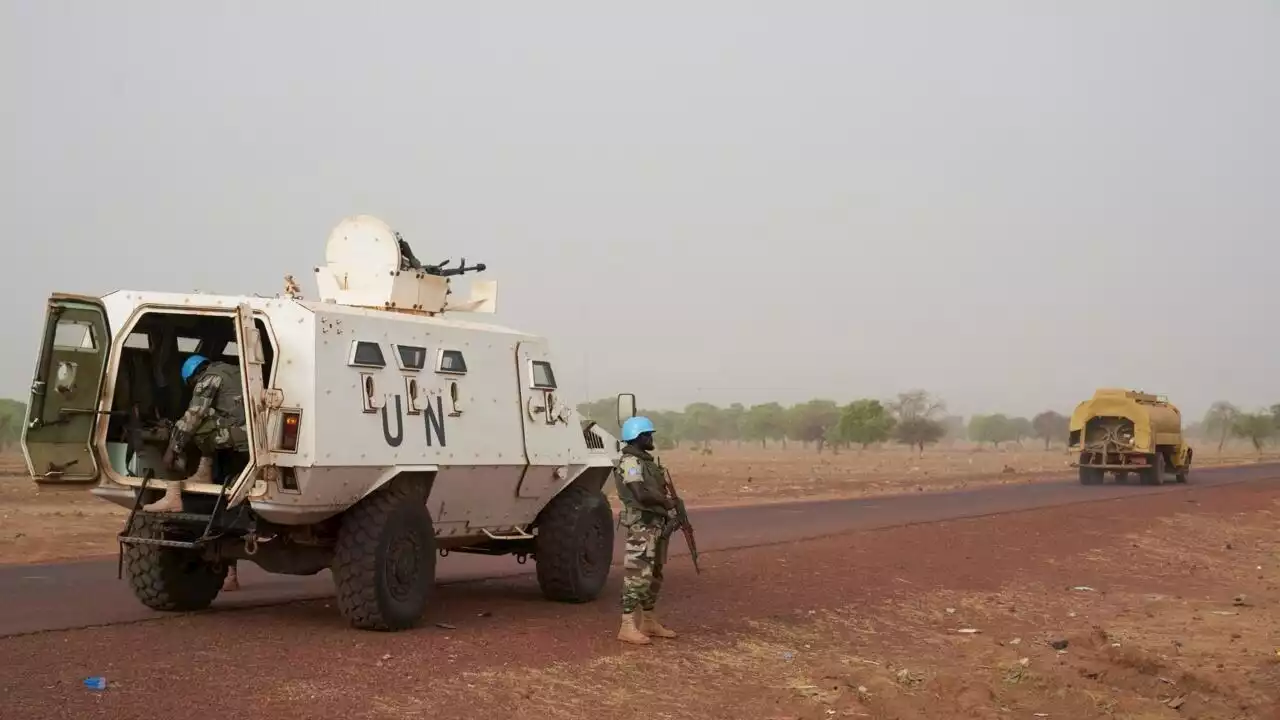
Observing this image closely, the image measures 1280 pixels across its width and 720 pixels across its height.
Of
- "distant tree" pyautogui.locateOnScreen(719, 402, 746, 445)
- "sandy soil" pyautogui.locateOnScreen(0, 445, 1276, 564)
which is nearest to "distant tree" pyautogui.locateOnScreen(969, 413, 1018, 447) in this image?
"distant tree" pyautogui.locateOnScreen(719, 402, 746, 445)

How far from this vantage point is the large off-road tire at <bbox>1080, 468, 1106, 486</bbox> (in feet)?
136

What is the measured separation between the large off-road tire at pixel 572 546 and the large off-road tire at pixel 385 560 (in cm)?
210

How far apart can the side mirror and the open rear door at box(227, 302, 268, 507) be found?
3.28 meters

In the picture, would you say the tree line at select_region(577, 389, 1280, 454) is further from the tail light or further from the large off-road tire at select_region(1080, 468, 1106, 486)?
the tail light

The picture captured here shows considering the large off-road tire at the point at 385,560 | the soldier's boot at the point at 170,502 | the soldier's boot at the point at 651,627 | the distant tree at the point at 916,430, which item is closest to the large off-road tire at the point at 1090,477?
the soldier's boot at the point at 651,627

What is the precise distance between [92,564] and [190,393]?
518 cm

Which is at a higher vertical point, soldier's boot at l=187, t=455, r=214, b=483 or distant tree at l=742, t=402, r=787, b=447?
distant tree at l=742, t=402, r=787, b=447

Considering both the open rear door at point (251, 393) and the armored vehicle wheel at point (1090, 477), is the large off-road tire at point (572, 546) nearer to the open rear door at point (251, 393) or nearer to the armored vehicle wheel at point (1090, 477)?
the open rear door at point (251, 393)

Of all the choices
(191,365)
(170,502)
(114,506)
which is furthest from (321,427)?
(114,506)

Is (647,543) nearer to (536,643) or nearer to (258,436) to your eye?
(536,643)

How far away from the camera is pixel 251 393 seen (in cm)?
942

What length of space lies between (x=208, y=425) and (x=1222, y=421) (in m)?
129

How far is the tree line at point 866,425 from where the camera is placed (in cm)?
9288

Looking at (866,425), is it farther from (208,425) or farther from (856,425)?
(208,425)
